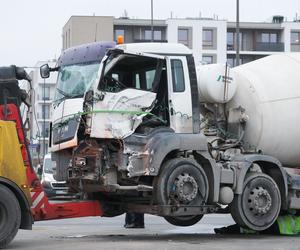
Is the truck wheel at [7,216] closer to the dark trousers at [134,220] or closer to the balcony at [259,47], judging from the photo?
the dark trousers at [134,220]

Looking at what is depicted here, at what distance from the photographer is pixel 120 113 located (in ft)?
35.8

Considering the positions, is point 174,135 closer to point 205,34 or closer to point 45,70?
point 45,70

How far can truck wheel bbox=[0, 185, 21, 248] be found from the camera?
9.88 metres

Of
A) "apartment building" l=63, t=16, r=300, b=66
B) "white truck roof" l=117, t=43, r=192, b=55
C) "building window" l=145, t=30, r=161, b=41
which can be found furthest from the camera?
"building window" l=145, t=30, r=161, b=41

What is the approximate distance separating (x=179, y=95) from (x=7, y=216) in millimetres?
3491

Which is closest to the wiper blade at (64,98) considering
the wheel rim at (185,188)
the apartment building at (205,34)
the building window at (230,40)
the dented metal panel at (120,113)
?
the dented metal panel at (120,113)

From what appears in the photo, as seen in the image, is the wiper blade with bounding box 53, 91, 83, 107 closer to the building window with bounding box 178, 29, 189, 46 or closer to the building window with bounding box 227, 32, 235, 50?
the building window with bounding box 178, 29, 189, 46

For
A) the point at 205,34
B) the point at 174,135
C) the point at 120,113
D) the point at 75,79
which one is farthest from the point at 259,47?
the point at 120,113

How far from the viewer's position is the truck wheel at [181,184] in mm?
10942

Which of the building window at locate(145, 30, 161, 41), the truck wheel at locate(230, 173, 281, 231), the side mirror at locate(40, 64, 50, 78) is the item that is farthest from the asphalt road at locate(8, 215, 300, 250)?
the building window at locate(145, 30, 161, 41)

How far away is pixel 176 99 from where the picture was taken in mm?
11297

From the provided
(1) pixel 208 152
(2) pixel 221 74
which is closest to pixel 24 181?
(1) pixel 208 152

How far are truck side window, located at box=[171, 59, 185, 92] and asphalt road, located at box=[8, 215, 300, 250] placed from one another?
8.55 ft

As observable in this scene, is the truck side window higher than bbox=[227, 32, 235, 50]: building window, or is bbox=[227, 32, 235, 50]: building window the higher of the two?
bbox=[227, 32, 235, 50]: building window
